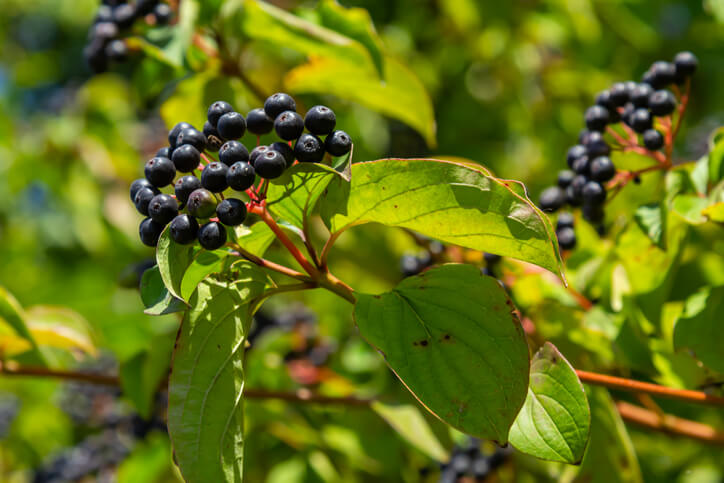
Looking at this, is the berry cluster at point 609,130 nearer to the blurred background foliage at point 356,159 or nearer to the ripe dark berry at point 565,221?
the ripe dark berry at point 565,221

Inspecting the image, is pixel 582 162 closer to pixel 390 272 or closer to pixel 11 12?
pixel 390 272

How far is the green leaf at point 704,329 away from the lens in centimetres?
127

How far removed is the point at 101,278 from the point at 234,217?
138 inches

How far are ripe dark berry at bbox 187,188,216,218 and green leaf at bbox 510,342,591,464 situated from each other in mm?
618

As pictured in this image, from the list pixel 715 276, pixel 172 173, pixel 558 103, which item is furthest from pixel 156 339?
pixel 558 103

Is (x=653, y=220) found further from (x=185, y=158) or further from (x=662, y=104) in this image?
(x=185, y=158)

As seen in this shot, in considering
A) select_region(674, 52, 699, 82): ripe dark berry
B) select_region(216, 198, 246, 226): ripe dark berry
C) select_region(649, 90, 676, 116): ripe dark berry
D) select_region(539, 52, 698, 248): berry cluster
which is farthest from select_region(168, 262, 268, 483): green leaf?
select_region(674, 52, 699, 82): ripe dark berry

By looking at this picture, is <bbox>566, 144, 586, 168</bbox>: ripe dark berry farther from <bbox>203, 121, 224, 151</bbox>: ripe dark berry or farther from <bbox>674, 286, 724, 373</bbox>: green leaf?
<bbox>203, 121, 224, 151</bbox>: ripe dark berry

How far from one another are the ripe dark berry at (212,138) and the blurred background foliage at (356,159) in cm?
71

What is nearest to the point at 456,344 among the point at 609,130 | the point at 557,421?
the point at 557,421

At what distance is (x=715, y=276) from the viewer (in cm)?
163

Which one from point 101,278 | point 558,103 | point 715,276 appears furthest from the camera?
point 101,278

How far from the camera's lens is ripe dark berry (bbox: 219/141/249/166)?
3.36 feet

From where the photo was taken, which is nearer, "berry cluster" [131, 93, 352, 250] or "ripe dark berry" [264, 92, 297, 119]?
"berry cluster" [131, 93, 352, 250]
